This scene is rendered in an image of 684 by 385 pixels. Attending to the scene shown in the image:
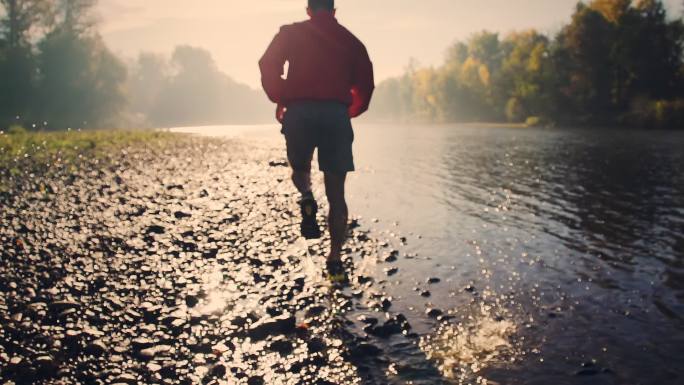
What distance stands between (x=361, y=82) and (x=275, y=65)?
3.57 feet

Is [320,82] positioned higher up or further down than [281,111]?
higher up

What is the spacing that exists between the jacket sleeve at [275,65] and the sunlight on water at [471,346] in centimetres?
329

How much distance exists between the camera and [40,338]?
3658 mm

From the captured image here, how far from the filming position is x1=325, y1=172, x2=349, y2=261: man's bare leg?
535 centimetres

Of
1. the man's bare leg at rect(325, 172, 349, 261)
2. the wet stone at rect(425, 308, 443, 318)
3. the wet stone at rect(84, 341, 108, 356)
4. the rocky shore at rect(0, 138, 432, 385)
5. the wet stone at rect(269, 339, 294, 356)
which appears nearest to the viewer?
the rocky shore at rect(0, 138, 432, 385)

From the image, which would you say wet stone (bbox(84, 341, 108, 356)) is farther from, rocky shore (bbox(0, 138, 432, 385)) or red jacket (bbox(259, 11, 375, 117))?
red jacket (bbox(259, 11, 375, 117))

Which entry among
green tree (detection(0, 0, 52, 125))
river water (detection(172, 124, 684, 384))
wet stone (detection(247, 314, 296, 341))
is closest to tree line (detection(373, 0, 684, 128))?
river water (detection(172, 124, 684, 384))

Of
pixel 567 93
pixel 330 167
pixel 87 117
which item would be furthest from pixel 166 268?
pixel 567 93

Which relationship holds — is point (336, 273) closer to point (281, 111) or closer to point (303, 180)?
point (303, 180)

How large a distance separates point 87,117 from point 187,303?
69854 millimetres

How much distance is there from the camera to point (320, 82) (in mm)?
5047

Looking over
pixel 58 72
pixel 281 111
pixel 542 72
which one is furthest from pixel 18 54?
pixel 542 72

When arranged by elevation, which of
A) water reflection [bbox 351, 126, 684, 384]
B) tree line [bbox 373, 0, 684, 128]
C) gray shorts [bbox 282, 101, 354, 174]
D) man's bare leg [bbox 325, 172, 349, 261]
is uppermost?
tree line [bbox 373, 0, 684, 128]

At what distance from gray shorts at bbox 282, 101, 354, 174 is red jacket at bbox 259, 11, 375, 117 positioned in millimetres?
118
